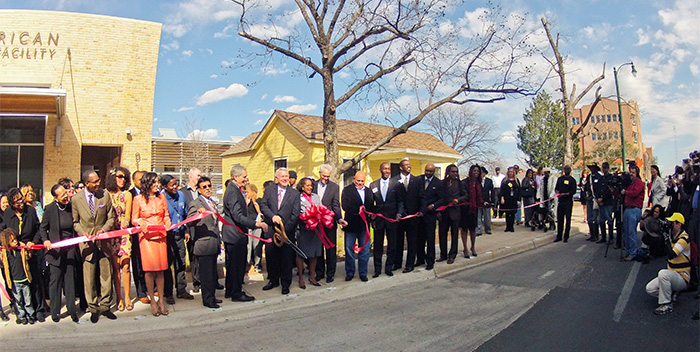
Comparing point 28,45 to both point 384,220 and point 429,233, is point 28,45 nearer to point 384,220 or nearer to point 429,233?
point 384,220

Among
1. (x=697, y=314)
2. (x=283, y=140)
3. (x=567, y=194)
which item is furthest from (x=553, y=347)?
(x=283, y=140)

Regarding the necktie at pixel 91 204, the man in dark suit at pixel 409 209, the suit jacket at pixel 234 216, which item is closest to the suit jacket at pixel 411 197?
the man in dark suit at pixel 409 209

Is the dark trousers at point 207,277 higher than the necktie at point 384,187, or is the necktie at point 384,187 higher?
the necktie at point 384,187

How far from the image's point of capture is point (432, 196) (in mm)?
8258

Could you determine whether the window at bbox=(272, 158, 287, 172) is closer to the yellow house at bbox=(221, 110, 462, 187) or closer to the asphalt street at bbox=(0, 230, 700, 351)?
the yellow house at bbox=(221, 110, 462, 187)

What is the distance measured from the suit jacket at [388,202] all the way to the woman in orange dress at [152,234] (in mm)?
3644

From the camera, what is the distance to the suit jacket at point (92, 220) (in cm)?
562

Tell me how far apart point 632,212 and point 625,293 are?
10.4 feet

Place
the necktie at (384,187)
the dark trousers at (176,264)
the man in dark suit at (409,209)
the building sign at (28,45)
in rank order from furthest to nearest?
the building sign at (28,45), the man in dark suit at (409,209), the necktie at (384,187), the dark trousers at (176,264)

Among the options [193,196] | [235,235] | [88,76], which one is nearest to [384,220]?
[235,235]

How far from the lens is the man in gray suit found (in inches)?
221

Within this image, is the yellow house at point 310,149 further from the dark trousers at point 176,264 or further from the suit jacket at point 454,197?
the dark trousers at point 176,264

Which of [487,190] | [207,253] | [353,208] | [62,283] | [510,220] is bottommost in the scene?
[62,283]

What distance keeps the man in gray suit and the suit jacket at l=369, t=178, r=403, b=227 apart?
4.31 m
